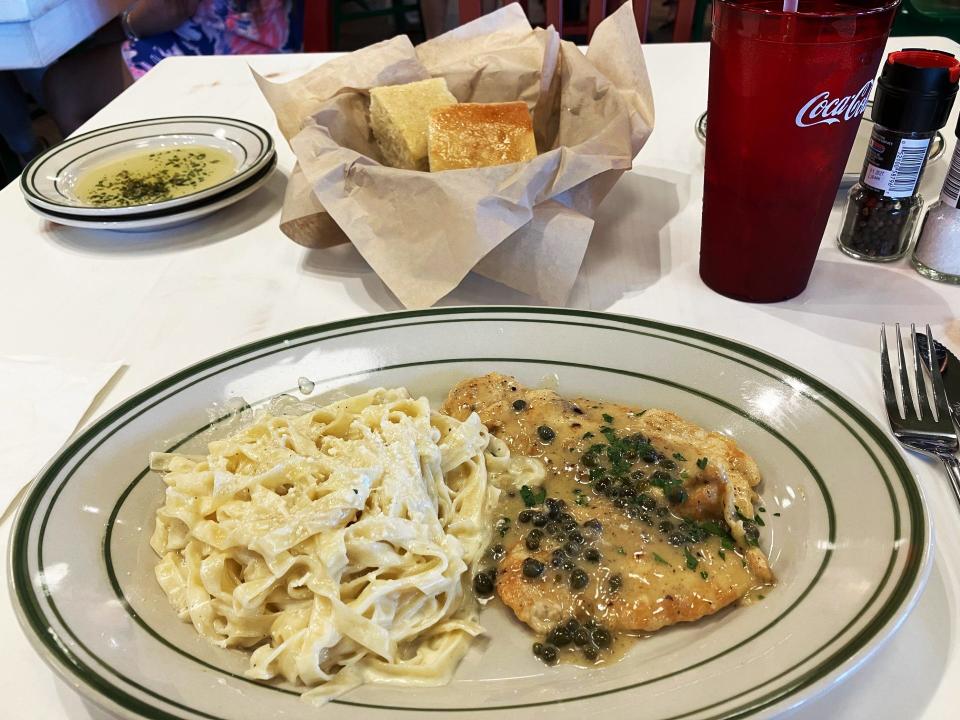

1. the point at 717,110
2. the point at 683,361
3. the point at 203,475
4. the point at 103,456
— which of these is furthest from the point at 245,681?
the point at 717,110

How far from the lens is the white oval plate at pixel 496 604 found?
3.23 feet

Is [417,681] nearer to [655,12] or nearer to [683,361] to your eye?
[683,361]

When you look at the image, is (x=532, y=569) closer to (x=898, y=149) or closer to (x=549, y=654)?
(x=549, y=654)

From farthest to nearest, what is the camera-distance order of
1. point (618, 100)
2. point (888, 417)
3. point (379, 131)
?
1. point (379, 131)
2. point (618, 100)
3. point (888, 417)

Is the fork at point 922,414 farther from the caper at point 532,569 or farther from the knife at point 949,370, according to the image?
the caper at point 532,569

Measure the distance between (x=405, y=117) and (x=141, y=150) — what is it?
3.34ft

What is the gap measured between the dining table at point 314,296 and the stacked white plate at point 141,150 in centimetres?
9

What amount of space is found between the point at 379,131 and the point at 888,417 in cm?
149

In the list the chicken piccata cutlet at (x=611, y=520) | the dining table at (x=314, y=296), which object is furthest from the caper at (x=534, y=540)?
the dining table at (x=314, y=296)

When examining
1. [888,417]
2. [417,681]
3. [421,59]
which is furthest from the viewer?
[421,59]

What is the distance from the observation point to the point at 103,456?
1337mm

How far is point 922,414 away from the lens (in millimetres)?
1421

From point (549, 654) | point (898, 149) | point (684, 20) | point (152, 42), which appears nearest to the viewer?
point (549, 654)

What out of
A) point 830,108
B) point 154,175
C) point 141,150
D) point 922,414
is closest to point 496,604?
point 922,414
